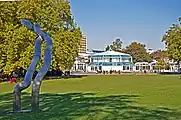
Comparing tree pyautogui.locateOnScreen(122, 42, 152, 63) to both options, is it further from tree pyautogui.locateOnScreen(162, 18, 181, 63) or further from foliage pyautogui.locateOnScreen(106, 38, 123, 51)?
tree pyautogui.locateOnScreen(162, 18, 181, 63)

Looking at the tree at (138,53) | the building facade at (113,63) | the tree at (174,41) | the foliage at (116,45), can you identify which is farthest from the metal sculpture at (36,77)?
the foliage at (116,45)

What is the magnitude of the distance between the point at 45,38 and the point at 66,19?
3448cm

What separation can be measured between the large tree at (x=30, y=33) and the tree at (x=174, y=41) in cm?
1308

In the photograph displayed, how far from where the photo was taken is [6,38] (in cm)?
3666

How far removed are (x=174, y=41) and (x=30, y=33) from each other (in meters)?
21.6

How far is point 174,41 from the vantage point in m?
50.8

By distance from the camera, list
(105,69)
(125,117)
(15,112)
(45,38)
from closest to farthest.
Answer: (125,117) < (15,112) < (45,38) < (105,69)

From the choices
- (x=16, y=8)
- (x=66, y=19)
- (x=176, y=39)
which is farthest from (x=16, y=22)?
(x=176, y=39)

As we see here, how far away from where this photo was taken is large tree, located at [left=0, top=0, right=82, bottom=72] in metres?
36.5

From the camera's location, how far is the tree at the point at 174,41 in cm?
4875

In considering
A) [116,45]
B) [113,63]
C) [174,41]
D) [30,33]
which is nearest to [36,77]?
[30,33]

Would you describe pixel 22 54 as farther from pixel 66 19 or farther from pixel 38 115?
pixel 38 115

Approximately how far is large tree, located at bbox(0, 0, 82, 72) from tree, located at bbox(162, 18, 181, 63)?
515 inches

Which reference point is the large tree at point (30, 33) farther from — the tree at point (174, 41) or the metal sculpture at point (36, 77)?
the metal sculpture at point (36, 77)
